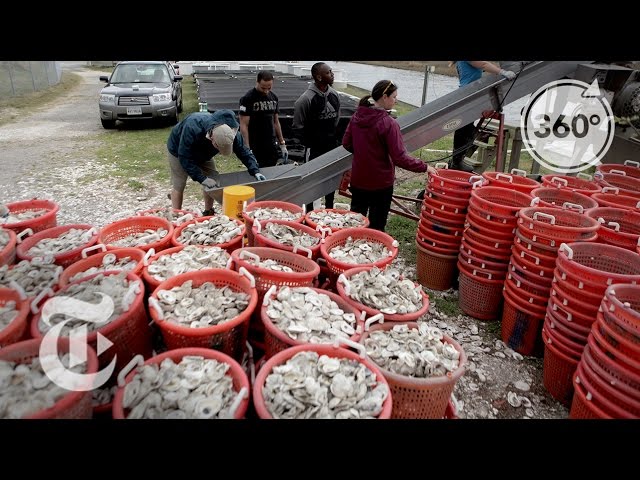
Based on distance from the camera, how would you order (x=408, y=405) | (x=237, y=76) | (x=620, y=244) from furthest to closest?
(x=237, y=76), (x=620, y=244), (x=408, y=405)

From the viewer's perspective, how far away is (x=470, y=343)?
4008mm

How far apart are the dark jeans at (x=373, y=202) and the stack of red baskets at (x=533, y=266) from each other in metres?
1.46

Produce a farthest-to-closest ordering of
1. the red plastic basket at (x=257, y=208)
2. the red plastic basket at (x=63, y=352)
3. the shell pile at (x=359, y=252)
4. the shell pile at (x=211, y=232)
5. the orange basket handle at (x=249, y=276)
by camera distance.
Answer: the red plastic basket at (x=257, y=208) < the shell pile at (x=211, y=232) < the shell pile at (x=359, y=252) < the orange basket handle at (x=249, y=276) < the red plastic basket at (x=63, y=352)

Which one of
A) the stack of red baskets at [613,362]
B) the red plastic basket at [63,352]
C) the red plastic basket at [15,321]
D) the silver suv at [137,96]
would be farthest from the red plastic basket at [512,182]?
the silver suv at [137,96]

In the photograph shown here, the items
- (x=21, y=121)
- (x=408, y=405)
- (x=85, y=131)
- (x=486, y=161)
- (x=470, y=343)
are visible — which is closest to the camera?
(x=408, y=405)

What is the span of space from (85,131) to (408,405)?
1246 centimetres

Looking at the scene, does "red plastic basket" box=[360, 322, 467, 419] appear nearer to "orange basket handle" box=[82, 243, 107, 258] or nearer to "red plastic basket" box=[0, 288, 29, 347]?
"red plastic basket" box=[0, 288, 29, 347]

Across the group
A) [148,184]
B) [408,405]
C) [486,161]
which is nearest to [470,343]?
[408,405]

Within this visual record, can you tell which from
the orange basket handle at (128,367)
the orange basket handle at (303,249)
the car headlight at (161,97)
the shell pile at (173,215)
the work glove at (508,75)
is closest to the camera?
the orange basket handle at (128,367)

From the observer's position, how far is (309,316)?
8.23ft

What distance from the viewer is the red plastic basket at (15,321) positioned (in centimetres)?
210

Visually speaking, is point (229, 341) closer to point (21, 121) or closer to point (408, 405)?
point (408, 405)

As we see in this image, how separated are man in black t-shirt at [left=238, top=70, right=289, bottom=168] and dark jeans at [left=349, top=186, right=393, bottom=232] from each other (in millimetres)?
2080

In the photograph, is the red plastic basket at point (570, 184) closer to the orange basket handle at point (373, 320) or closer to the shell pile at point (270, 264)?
the orange basket handle at point (373, 320)
